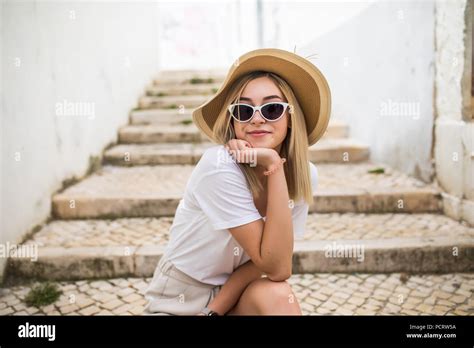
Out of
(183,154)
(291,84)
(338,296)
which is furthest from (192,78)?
(291,84)

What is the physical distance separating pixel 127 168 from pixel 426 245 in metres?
3.73

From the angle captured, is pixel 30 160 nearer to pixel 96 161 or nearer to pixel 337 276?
pixel 96 161

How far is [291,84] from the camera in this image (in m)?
1.91

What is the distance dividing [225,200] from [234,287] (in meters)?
0.46

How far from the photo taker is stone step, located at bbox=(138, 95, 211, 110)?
22.8ft

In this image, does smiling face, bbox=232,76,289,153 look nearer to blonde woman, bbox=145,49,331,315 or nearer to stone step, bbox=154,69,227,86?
blonde woman, bbox=145,49,331,315

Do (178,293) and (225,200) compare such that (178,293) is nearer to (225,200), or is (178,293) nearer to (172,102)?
(225,200)

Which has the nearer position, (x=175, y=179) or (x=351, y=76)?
(x=175, y=179)

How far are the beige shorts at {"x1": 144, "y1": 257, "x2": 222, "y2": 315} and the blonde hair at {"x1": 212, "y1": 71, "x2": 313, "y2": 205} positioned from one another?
521 millimetres

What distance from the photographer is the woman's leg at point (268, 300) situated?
1.61m

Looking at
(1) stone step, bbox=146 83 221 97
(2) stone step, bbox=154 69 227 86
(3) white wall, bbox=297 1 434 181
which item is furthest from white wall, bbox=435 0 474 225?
(2) stone step, bbox=154 69 227 86
